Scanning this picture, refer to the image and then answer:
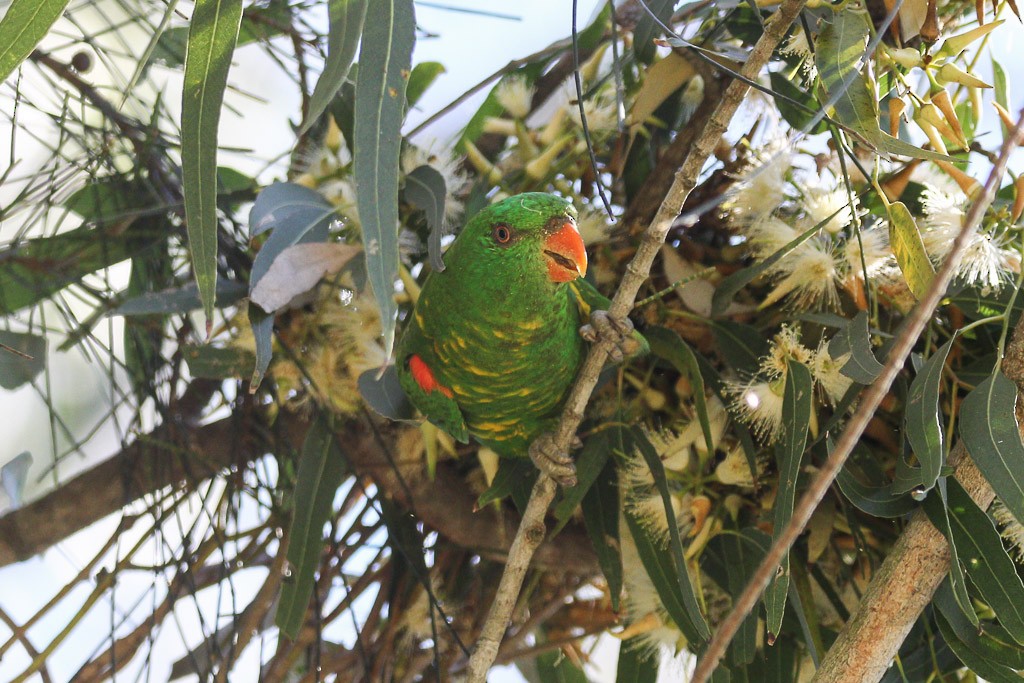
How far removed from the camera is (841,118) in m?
0.95

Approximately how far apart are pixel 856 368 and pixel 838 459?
0.44m

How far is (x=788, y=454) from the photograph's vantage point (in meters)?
1.01

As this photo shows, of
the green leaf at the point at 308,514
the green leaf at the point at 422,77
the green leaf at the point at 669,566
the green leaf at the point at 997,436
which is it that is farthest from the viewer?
the green leaf at the point at 422,77

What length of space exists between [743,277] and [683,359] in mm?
128

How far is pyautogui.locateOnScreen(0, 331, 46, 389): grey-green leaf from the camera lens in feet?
4.50

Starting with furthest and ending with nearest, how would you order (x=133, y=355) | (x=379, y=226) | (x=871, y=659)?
(x=133, y=355)
(x=871, y=659)
(x=379, y=226)

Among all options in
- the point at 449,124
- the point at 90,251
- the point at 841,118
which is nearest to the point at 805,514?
the point at 841,118

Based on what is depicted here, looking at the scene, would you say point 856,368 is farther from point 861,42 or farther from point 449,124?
point 449,124

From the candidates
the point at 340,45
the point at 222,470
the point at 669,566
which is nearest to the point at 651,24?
the point at 340,45

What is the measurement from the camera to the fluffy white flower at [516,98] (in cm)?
140

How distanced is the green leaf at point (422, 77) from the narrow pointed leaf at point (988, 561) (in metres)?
1.05

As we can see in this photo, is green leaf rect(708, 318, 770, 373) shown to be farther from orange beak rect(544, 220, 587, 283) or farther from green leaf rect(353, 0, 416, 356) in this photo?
green leaf rect(353, 0, 416, 356)

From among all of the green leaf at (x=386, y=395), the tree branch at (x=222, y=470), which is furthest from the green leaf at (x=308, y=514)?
the green leaf at (x=386, y=395)

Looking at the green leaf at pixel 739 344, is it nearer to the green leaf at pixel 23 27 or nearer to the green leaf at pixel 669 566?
the green leaf at pixel 669 566
